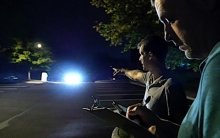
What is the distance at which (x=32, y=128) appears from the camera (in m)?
10.8

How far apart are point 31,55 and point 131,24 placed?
36864 mm

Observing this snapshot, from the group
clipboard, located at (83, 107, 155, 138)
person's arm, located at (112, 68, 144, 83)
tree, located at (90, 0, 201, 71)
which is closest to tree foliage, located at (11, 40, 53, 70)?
tree, located at (90, 0, 201, 71)

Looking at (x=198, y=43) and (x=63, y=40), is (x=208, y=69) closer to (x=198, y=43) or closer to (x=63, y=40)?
(x=198, y=43)

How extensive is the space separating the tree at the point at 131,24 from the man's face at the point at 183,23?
32.2ft

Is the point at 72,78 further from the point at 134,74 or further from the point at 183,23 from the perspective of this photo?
the point at 183,23

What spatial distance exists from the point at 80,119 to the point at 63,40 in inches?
2114

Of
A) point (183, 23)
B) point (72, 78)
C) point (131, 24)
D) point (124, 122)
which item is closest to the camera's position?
point (183, 23)

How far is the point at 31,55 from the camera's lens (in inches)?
1906

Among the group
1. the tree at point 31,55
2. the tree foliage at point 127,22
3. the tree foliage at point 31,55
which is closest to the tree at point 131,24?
the tree foliage at point 127,22

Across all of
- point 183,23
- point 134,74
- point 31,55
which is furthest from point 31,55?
point 183,23

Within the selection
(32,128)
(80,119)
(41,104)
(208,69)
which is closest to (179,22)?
(208,69)

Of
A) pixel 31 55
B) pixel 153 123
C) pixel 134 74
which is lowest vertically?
pixel 153 123

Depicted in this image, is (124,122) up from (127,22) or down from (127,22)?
down

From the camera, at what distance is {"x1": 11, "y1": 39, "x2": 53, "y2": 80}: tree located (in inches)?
1827
